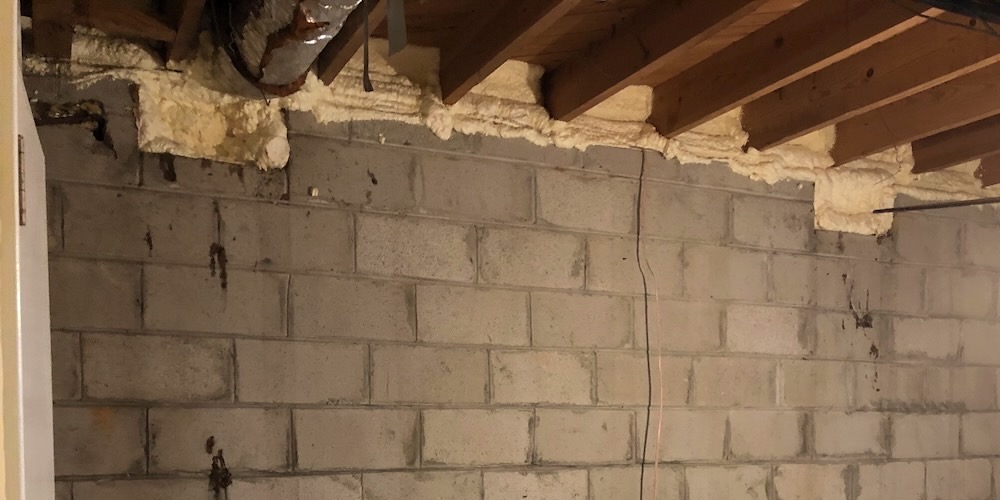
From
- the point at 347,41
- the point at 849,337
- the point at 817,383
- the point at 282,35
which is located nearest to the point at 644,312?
the point at 817,383

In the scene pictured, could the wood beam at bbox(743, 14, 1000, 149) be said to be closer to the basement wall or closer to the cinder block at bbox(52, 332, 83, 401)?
the basement wall

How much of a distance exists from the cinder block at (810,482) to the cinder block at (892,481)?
75 millimetres

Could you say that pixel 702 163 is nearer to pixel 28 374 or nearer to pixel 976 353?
pixel 976 353

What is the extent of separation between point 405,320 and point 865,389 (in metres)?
1.48

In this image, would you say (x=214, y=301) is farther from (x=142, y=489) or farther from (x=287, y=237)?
(x=142, y=489)

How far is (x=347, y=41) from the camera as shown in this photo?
62.8 inches

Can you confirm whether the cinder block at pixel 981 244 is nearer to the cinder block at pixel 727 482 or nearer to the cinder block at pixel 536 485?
the cinder block at pixel 727 482

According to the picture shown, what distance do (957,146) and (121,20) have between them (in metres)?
2.31

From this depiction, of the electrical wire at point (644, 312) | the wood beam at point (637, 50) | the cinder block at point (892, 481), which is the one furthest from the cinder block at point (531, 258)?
the cinder block at point (892, 481)

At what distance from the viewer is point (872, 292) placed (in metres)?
2.47

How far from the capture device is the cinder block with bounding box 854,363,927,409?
2.43m

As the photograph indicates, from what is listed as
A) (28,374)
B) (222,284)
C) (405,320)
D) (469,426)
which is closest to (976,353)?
(469,426)

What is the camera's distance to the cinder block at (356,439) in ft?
5.78

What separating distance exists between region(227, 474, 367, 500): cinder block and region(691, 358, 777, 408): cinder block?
964mm
